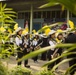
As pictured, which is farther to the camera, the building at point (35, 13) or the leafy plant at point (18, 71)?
the building at point (35, 13)

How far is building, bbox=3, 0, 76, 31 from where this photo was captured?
1808 cm

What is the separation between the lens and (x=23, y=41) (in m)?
11.1

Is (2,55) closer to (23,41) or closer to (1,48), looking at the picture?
(1,48)

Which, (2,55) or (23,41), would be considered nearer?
(2,55)

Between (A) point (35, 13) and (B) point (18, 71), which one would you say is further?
(A) point (35, 13)

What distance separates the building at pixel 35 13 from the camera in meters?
18.1

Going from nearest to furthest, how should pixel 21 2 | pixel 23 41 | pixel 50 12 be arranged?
pixel 23 41
pixel 21 2
pixel 50 12

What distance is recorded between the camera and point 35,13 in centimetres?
1991

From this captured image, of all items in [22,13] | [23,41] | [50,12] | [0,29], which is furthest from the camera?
[22,13]

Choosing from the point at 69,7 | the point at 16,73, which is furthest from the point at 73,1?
the point at 16,73

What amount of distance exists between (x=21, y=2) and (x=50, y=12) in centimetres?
228

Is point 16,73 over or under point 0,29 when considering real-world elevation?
under

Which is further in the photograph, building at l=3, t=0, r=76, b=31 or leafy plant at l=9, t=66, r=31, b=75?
building at l=3, t=0, r=76, b=31

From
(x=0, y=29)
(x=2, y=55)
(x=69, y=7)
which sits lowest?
(x=2, y=55)
